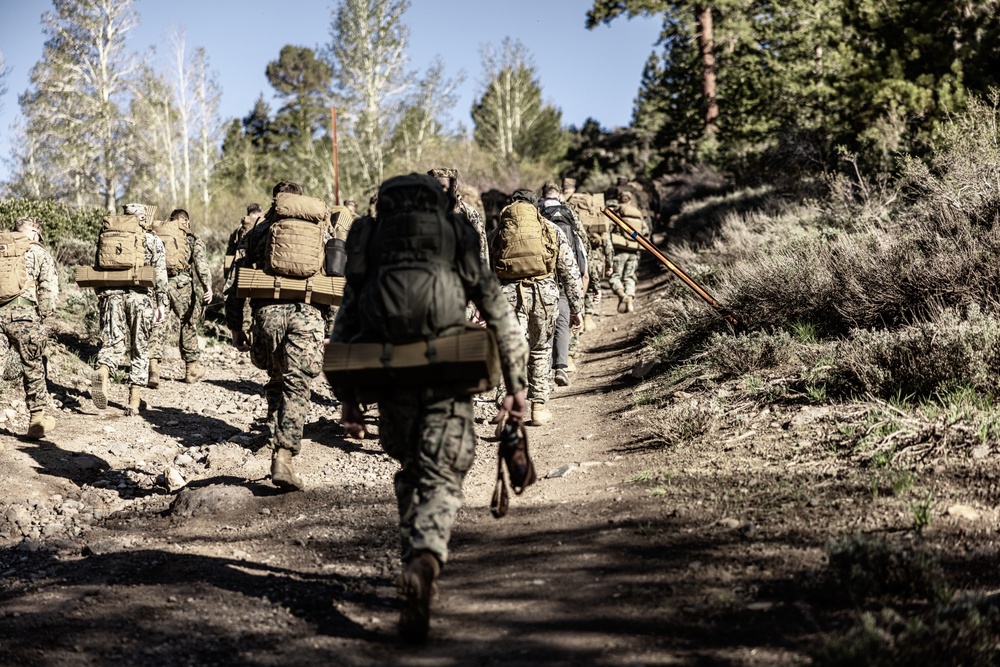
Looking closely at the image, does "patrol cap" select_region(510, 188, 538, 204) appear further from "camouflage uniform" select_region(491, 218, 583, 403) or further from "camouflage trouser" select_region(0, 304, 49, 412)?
"camouflage trouser" select_region(0, 304, 49, 412)

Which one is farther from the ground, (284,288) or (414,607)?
(284,288)

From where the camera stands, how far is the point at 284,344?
6605 mm

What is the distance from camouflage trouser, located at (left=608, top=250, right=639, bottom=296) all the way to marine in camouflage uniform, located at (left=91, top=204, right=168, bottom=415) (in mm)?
7928

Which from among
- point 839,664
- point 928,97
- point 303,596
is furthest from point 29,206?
point 839,664

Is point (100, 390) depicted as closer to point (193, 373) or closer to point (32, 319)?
point (32, 319)

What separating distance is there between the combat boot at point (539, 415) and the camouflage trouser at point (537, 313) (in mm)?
295

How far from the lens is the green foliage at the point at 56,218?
16.2 metres

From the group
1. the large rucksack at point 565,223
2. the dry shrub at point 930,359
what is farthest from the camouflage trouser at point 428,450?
the large rucksack at point 565,223

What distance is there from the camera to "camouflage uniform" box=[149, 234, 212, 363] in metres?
11.9

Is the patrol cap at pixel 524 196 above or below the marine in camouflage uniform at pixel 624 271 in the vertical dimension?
above

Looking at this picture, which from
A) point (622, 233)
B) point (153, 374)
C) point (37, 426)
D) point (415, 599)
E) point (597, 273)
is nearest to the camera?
point (415, 599)

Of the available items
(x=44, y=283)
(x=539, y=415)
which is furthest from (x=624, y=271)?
(x=44, y=283)

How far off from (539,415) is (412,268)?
477 cm

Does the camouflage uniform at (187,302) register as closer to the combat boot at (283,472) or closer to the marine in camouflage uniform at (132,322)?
the marine in camouflage uniform at (132,322)
